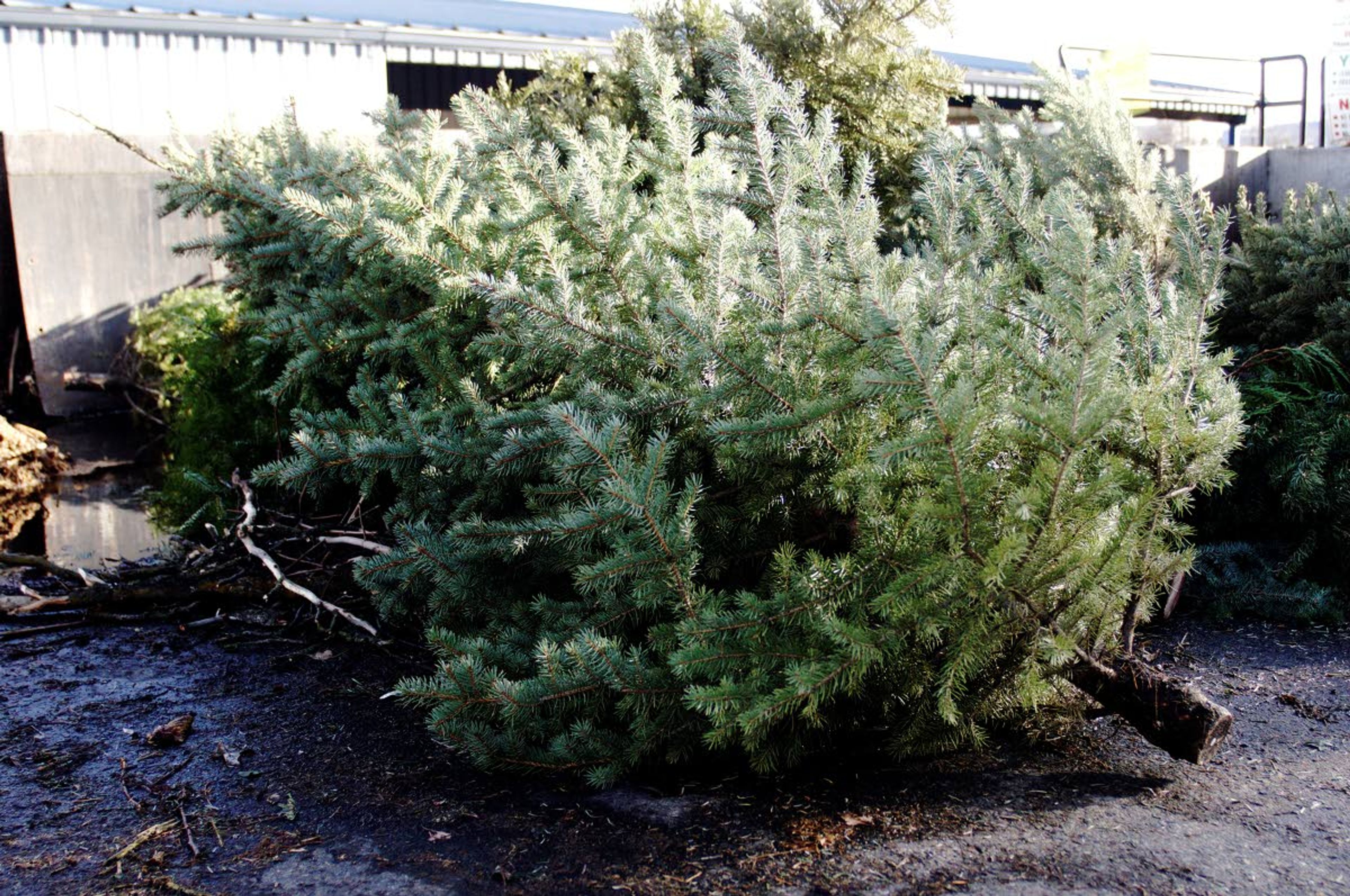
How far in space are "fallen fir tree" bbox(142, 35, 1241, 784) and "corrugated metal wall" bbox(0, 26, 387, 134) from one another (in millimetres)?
9974

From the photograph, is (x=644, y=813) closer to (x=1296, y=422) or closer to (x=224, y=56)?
(x=1296, y=422)

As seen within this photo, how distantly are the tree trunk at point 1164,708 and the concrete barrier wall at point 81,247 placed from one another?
953 cm

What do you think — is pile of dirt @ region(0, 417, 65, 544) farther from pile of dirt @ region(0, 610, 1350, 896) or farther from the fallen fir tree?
the fallen fir tree

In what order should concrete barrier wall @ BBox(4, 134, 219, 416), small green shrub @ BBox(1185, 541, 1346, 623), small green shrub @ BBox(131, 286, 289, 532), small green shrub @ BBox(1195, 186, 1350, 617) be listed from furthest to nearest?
1. concrete barrier wall @ BBox(4, 134, 219, 416)
2. small green shrub @ BBox(131, 286, 289, 532)
3. small green shrub @ BBox(1195, 186, 1350, 617)
4. small green shrub @ BBox(1185, 541, 1346, 623)

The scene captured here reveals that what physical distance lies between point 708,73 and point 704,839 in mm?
5314

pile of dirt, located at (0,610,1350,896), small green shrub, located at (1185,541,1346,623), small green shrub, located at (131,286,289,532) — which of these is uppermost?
small green shrub, located at (131,286,289,532)

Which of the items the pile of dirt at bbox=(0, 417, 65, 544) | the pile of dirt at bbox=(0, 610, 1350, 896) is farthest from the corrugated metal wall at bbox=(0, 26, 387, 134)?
the pile of dirt at bbox=(0, 610, 1350, 896)

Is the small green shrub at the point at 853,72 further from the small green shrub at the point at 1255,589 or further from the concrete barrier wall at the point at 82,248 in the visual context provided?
the concrete barrier wall at the point at 82,248

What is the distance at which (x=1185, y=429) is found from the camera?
2768 mm

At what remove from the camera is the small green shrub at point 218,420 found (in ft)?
17.8

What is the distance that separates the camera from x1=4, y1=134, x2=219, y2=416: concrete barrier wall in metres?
10.1

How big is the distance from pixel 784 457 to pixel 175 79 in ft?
43.5

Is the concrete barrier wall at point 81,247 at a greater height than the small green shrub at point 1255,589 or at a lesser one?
greater

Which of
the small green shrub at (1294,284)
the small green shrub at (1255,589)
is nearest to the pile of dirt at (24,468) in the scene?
the small green shrub at (1255,589)
